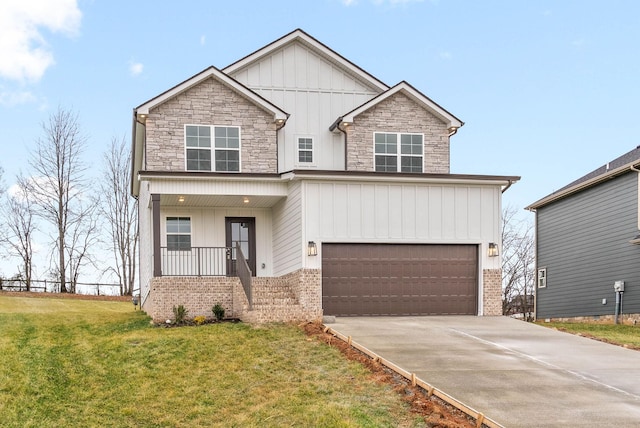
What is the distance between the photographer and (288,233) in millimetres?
18922

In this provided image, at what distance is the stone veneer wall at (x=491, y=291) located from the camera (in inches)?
733

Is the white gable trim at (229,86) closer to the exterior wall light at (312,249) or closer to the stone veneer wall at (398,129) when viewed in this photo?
the stone veneer wall at (398,129)

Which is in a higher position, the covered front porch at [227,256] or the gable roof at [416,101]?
the gable roof at [416,101]

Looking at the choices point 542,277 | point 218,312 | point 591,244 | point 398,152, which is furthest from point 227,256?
point 542,277

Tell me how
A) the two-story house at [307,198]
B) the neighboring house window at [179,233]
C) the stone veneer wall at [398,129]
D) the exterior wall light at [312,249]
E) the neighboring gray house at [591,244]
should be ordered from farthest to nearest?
1. the neighboring gray house at [591,244]
2. the stone veneer wall at [398,129]
3. the neighboring house window at [179,233]
4. the two-story house at [307,198]
5. the exterior wall light at [312,249]

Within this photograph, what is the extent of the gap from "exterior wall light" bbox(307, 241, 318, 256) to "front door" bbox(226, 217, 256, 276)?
343cm

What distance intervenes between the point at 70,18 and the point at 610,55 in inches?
716

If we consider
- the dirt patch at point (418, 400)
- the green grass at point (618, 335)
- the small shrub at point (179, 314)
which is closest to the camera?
the dirt patch at point (418, 400)

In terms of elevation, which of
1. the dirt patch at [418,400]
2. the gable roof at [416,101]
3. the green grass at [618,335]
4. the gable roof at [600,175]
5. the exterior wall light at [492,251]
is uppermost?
the gable roof at [416,101]

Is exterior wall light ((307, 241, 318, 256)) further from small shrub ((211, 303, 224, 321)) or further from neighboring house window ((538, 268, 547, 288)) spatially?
neighboring house window ((538, 268, 547, 288))

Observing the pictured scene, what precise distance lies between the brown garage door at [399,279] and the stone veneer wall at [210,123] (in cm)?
366

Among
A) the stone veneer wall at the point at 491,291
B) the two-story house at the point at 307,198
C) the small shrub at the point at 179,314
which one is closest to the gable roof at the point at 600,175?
the two-story house at the point at 307,198

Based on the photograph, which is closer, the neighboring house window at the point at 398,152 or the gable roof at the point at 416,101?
the gable roof at the point at 416,101

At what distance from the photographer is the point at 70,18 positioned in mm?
23828
